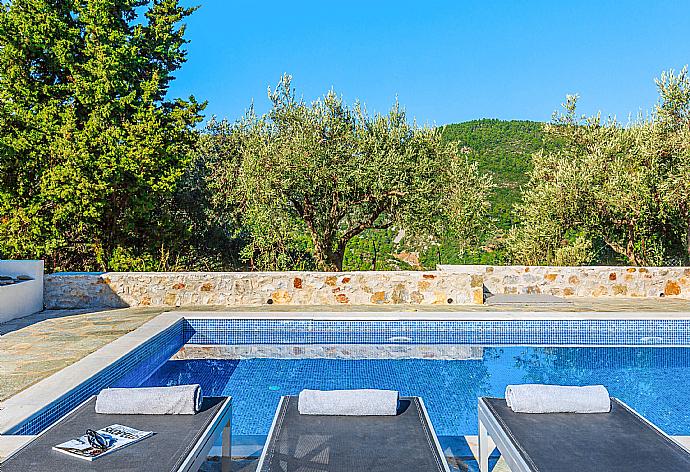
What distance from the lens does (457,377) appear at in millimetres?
6605

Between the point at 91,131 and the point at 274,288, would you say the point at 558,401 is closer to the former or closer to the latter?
the point at 274,288

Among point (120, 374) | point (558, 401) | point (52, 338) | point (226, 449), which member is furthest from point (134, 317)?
point (558, 401)

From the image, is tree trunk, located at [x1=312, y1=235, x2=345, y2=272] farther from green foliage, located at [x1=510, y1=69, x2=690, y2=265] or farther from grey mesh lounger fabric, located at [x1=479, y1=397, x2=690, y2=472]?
grey mesh lounger fabric, located at [x1=479, y1=397, x2=690, y2=472]

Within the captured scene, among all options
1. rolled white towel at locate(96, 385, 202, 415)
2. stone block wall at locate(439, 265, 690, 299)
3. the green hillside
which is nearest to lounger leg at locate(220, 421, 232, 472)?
rolled white towel at locate(96, 385, 202, 415)

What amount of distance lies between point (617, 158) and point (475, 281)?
18.6ft

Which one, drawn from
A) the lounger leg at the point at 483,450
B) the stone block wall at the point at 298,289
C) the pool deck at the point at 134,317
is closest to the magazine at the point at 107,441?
the lounger leg at the point at 483,450

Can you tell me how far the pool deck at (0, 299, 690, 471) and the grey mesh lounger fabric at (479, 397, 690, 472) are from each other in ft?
12.2

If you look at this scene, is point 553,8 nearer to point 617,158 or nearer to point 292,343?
point 617,158

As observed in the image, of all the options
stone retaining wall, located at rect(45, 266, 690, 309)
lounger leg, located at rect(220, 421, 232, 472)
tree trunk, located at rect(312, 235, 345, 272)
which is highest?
tree trunk, located at rect(312, 235, 345, 272)

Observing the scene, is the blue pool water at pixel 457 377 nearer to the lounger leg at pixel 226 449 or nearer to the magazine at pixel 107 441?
the lounger leg at pixel 226 449

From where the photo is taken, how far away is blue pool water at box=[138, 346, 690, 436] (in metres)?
5.45

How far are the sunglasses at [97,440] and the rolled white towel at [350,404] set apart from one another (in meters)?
1.07

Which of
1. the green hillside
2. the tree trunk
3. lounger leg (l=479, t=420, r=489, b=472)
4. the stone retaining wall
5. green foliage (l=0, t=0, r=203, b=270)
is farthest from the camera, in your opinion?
the green hillside

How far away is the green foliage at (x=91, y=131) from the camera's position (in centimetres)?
1298
